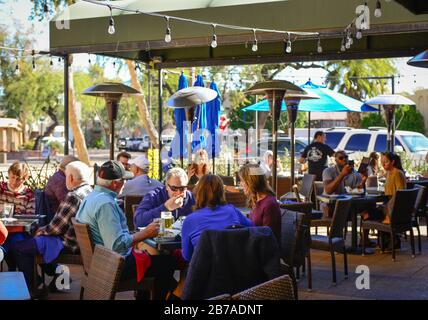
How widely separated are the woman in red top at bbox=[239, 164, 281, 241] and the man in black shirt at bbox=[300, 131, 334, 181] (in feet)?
26.3

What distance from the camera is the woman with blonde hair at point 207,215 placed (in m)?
5.15

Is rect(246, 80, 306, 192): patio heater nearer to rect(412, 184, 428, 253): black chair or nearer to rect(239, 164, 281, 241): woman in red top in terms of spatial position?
rect(412, 184, 428, 253): black chair

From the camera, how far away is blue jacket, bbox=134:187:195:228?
6676mm

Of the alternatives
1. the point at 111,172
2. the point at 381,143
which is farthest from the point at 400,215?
the point at 381,143

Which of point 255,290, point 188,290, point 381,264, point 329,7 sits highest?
point 329,7

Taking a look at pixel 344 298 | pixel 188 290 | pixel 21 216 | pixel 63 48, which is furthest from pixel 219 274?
pixel 63 48

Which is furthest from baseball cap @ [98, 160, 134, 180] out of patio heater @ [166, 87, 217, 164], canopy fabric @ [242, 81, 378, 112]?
canopy fabric @ [242, 81, 378, 112]

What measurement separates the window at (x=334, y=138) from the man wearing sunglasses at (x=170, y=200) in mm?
15777

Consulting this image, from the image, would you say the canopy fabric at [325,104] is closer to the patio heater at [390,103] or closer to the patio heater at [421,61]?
the patio heater at [390,103]

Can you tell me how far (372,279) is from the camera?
8.09m

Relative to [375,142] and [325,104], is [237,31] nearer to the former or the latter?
[325,104]

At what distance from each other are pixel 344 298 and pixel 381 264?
201 centimetres

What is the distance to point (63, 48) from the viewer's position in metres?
12.3

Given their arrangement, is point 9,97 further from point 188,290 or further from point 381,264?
point 188,290
